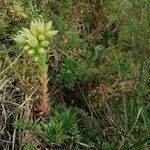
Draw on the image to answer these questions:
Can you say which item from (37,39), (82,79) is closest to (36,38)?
(37,39)

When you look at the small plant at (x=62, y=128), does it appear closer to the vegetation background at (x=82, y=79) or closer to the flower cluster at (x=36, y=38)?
the vegetation background at (x=82, y=79)

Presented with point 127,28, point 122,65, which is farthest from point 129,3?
point 122,65

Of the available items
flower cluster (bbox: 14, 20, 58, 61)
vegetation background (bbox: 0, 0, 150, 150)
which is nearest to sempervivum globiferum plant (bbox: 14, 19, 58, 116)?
flower cluster (bbox: 14, 20, 58, 61)

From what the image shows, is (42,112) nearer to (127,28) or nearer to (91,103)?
(91,103)

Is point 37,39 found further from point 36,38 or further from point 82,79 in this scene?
point 82,79

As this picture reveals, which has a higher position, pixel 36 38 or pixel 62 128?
pixel 36 38

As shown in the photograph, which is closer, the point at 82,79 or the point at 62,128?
the point at 62,128

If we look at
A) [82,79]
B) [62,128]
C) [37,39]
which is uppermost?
[37,39]
